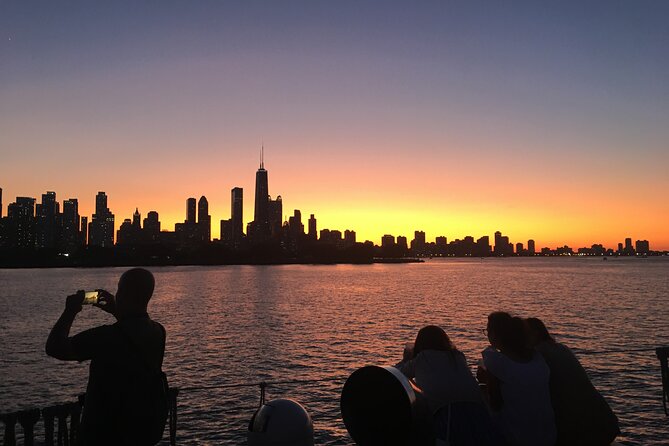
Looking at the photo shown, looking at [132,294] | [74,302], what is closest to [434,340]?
[132,294]

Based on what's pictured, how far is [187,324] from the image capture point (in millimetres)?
51438

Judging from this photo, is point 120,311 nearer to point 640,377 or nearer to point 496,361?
point 496,361

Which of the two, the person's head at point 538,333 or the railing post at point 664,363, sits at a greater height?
the person's head at point 538,333

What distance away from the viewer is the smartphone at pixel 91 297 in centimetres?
402

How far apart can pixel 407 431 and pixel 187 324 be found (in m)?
50.3

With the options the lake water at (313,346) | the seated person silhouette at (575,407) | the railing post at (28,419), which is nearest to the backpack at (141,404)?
the railing post at (28,419)

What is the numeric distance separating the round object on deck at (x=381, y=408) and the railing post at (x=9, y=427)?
339cm

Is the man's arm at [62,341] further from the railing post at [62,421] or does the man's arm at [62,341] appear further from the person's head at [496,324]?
the person's head at [496,324]

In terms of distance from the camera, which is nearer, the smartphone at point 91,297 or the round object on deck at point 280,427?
the smartphone at point 91,297

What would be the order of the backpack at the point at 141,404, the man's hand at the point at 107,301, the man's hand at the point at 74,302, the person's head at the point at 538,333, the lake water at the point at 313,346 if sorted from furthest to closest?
the lake water at the point at 313,346, the person's head at the point at 538,333, the man's hand at the point at 107,301, the man's hand at the point at 74,302, the backpack at the point at 141,404

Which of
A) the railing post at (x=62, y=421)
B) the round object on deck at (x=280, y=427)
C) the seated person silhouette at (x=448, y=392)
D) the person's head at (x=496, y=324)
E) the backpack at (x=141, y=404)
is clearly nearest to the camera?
the backpack at (x=141, y=404)

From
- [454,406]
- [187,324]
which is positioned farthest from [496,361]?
[187,324]

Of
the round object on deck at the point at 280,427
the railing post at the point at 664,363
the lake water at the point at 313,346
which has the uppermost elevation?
the round object on deck at the point at 280,427

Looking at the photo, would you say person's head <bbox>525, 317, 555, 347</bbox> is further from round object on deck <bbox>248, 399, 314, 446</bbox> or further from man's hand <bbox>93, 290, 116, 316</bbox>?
man's hand <bbox>93, 290, 116, 316</bbox>
